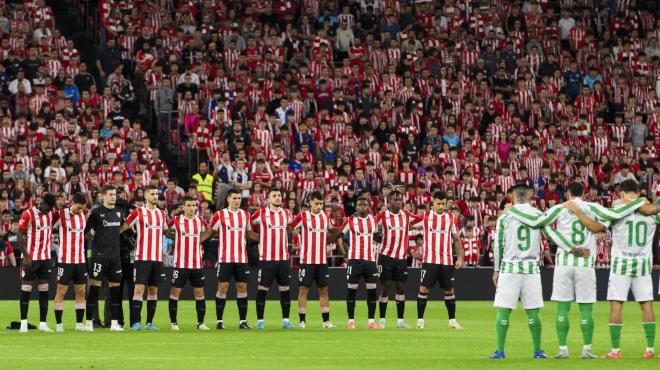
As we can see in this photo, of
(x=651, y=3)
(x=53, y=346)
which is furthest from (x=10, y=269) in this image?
(x=651, y=3)

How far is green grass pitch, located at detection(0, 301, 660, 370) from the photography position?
15922mm

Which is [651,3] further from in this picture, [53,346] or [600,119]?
[53,346]

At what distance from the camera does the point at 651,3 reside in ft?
144

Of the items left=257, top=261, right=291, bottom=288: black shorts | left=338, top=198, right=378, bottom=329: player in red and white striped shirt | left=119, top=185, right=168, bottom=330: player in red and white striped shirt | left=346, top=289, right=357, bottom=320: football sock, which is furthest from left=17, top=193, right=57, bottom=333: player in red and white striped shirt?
left=346, top=289, right=357, bottom=320: football sock

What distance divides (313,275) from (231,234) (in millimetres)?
1573

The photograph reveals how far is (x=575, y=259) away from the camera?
16.3 m

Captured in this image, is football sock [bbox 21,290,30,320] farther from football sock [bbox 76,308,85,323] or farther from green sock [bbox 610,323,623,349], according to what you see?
green sock [bbox 610,323,623,349]

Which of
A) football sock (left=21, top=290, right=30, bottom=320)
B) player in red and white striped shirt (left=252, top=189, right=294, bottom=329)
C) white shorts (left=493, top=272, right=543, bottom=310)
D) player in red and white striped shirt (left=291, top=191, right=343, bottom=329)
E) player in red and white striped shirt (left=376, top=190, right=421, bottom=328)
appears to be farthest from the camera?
player in red and white striped shirt (left=376, top=190, right=421, bottom=328)

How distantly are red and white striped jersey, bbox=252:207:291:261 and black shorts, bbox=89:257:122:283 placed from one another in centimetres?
243

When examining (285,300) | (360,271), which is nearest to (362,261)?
(360,271)

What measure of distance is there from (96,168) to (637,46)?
18343 millimetres

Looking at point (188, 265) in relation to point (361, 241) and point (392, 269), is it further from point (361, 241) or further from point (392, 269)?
point (392, 269)

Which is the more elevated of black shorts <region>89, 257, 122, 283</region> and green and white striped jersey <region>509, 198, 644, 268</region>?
green and white striped jersey <region>509, 198, 644, 268</region>

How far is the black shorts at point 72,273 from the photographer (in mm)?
21891
